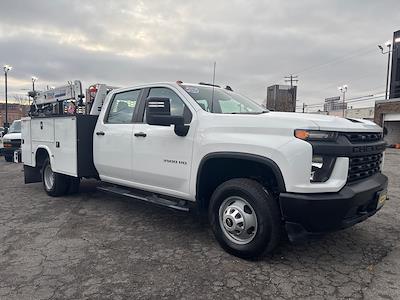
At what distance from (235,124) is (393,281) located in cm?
210

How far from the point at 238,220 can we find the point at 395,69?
1378 inches

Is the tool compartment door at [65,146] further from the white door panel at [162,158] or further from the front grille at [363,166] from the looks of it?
the front grille at [363,166]

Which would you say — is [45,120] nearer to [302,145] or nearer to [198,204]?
[198,204]

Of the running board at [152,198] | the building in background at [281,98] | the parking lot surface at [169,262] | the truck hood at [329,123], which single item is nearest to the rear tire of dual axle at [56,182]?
the parking lot surface at [169,262]

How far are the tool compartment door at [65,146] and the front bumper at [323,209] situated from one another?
150 inches

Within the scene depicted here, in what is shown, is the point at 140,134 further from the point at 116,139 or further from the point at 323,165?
the point at 323,165

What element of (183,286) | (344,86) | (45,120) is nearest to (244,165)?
(183,286)

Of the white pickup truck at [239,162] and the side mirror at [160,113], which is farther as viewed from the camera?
the side mirror at [160,113]

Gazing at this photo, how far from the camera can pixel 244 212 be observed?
354 cm

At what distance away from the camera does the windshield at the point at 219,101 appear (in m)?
4.23

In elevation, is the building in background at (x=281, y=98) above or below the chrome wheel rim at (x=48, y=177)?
above

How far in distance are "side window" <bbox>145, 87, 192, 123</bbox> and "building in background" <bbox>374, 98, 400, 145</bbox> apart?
2891 centimetres

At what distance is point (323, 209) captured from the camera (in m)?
3.04

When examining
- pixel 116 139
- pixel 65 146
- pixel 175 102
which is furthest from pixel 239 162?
pixel 65 146
